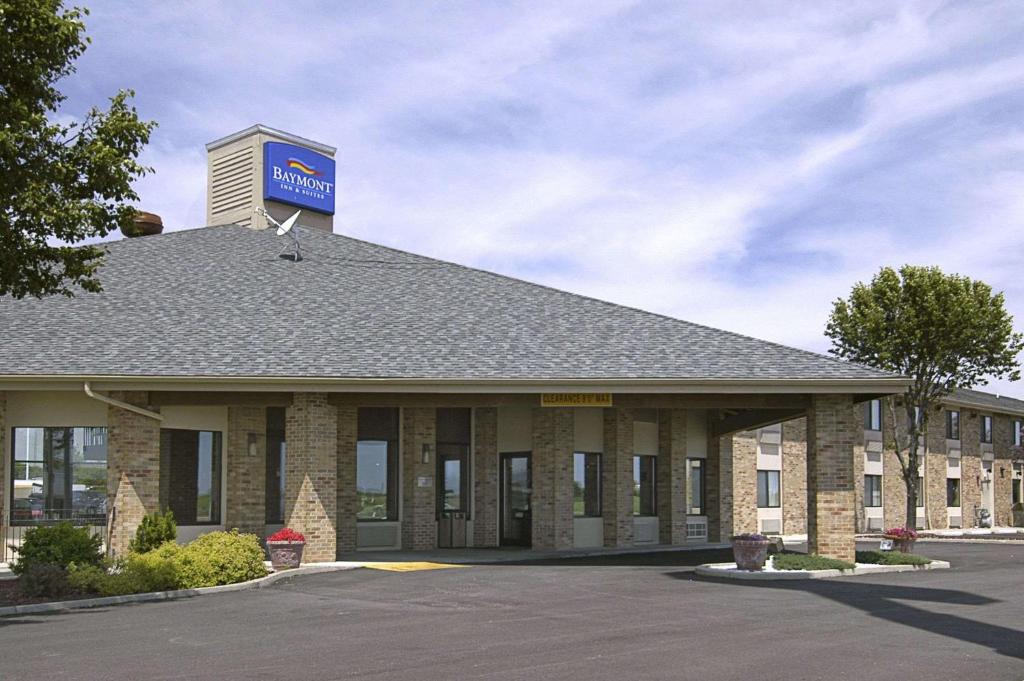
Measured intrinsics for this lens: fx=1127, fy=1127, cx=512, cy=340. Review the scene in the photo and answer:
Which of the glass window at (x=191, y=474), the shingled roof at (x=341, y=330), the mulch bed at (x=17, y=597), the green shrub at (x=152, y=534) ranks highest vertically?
the shingled roof at (x=341, y=330)

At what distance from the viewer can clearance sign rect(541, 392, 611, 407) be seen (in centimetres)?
2239

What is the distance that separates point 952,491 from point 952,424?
311cm

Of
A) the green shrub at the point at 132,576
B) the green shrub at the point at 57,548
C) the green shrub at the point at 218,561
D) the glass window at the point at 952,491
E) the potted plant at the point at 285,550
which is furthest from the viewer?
the glass window at the point at 952,491

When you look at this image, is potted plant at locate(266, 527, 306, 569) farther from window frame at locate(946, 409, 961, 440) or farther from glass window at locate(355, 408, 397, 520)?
window frame at locate(946, 409, 961, 440)

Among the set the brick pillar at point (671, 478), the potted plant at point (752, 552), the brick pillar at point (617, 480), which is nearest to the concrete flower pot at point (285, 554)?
the potted plant at point (752, 552)

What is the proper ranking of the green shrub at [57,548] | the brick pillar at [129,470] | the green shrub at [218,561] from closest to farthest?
1. the green shrub at [57,548]
2. the green shrub at [218,561]
3. the brick pillar at [129,470]

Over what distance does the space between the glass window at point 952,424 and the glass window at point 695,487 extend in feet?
78.1

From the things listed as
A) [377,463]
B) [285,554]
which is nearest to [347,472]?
[377,463]

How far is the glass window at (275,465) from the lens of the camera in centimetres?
2539

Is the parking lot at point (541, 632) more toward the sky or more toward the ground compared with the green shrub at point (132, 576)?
more toward the ground

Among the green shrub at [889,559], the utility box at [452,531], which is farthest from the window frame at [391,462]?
the green shrub at [889,559]

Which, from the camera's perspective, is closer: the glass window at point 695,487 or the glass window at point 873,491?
the glass window at point 695,487

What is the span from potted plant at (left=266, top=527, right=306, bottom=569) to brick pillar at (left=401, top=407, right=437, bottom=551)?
5863 mm

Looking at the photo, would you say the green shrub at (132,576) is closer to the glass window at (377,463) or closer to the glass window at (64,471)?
the glass window at (64,471)
